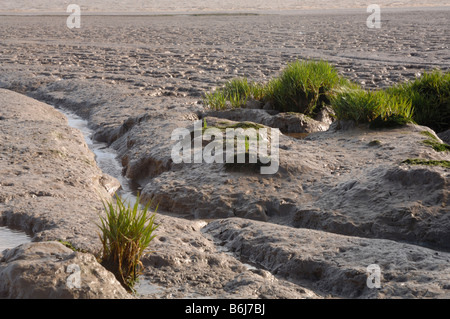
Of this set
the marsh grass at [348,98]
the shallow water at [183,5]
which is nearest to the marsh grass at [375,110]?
the marsh grass at [348,98]

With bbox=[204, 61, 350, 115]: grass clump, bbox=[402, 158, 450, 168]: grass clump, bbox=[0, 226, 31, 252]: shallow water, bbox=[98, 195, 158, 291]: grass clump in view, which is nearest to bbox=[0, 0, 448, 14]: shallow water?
bbox=[204, 61, 350, 115]: grass clump

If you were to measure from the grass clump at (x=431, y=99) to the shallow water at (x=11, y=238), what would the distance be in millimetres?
4475

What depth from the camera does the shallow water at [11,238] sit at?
4055 millimetres

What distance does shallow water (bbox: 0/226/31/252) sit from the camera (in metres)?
4.05

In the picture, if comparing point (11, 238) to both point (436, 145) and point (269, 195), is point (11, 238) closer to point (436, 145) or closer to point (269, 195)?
point (269, 195)

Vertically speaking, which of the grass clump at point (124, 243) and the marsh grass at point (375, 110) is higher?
the marsh grass at point (375, 110)

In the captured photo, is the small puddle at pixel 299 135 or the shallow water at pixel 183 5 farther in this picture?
the shallow water at pixel 183 5

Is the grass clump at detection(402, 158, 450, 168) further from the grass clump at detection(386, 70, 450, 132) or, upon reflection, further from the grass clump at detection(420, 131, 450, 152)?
the grass clump at detection(386, 70, 450, 132)

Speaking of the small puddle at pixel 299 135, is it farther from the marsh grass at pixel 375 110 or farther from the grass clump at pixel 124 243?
the grass clump at pixel 124 243

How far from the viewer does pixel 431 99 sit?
23.3 ft

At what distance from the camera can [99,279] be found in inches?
122

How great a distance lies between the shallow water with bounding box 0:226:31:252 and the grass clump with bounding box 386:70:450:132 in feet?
14.7
